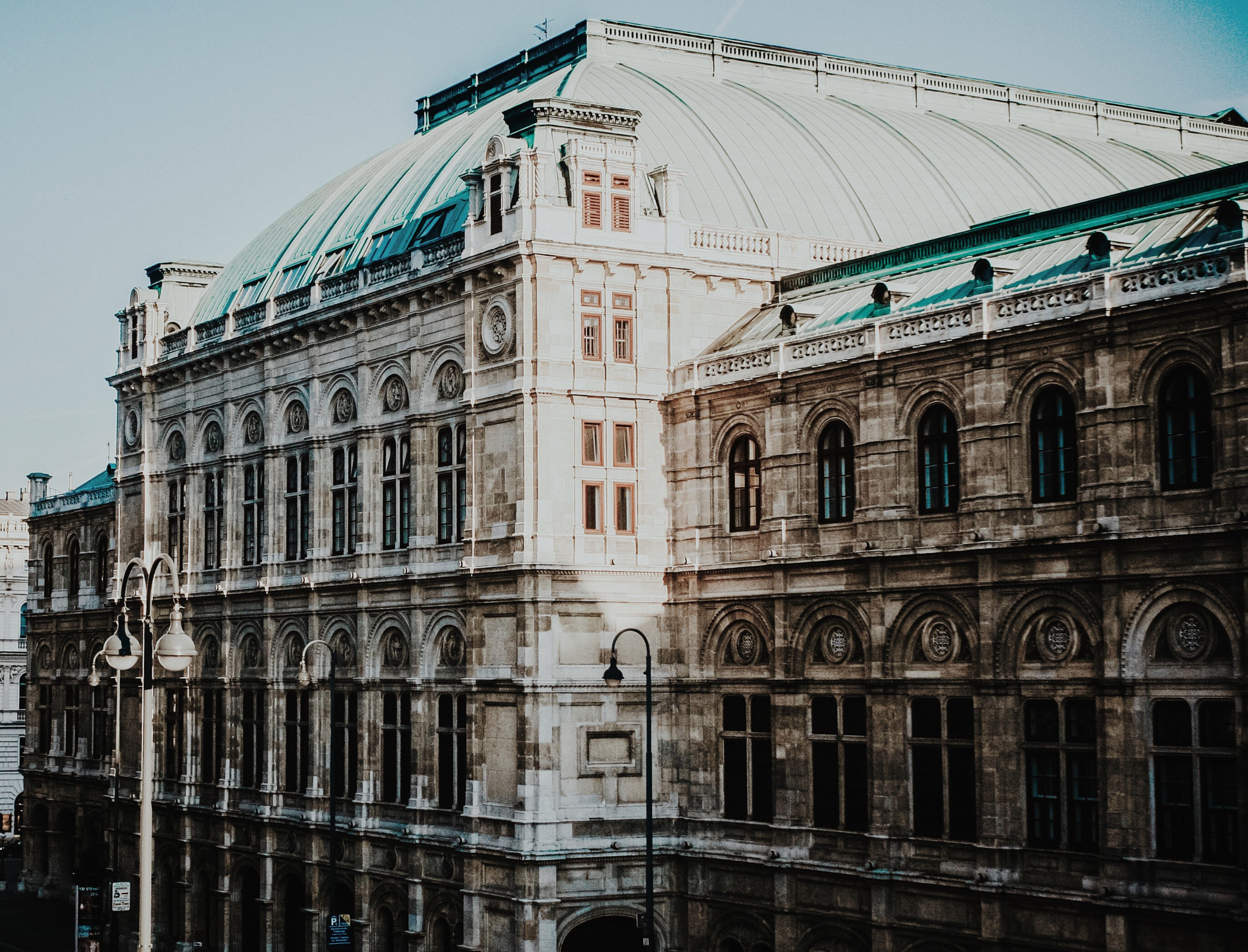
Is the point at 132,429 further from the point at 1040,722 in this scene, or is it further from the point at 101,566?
the point at 1040,722

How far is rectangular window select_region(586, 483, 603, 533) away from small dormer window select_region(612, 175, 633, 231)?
25.1 feet

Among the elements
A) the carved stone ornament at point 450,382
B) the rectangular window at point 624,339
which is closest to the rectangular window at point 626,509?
the rectangular window at point 624,339

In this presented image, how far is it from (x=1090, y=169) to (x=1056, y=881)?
3520 cm

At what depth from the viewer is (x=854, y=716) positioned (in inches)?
1868

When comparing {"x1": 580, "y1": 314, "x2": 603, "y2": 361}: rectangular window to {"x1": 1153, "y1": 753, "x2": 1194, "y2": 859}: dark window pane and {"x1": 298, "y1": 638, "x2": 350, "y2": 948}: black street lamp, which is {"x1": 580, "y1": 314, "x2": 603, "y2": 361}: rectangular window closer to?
{"x1": 298, "y1": 638, "x2": 350, "y2": 948}: black street lamp

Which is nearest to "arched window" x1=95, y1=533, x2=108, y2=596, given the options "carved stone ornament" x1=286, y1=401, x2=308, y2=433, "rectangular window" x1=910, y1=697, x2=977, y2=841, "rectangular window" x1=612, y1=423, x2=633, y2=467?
"carved stone ornament" x1=286, y1=401, x2=308, y2=433

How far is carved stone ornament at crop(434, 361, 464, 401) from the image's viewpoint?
56.0m

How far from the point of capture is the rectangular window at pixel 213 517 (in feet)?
231

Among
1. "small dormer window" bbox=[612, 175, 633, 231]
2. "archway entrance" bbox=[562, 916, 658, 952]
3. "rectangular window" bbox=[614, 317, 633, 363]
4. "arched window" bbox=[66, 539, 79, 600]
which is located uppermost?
"small dormer window" bbox=[612, 175, 633, 231]

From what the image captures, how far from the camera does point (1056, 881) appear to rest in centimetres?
4125

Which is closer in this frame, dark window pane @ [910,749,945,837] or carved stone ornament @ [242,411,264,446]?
dark window pane @ [910,749,945,837]

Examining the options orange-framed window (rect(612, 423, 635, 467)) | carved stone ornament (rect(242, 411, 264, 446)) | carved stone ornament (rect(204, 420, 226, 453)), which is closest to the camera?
Answer: orange-framed window (rect(612, 423, 635, 467))

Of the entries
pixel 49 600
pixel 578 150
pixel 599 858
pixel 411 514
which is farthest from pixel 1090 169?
pixel 49 600

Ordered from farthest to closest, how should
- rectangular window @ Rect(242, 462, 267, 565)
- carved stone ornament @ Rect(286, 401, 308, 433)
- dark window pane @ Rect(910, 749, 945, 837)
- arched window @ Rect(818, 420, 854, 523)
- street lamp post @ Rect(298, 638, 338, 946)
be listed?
rectangular window @ Rect(242, 462, 267, 565)
carved stone ornament @ Rect(286, 401, 308, 433)
street lamp post @ Rect(298, 638, 338, 946)
arched window @ Rect(818, 420, 854, 523)
dark window pane @ Rect(910, 749, 945, 837)
